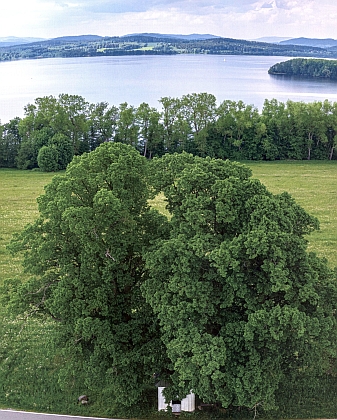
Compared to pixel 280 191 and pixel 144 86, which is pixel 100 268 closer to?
pixel 280 191

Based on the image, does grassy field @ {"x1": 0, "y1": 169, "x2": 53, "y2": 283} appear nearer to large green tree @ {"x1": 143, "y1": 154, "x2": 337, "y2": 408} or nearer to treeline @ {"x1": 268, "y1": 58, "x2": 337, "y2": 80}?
large green tree @ {"x1": 143, "y1": 154, "x2": 337, "y2": 408}

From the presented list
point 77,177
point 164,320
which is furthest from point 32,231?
point 164,320

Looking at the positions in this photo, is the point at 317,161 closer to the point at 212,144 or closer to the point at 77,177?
the point at 212,144

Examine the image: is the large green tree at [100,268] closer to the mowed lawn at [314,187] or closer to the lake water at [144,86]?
the mowed lawn at [314,187]

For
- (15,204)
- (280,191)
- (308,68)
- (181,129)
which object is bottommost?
(280,191)

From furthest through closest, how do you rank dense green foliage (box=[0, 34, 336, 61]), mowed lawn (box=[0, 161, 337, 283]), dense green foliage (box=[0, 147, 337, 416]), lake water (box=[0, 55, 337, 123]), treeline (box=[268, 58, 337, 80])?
dense green foliage (box=[0, 34, 336, 61]) → treeline (box=[268, 58, 337, 80]) → lake water (box=[0, 55, 337, 123]) → mowed lawn (box=[0, 161, 337, 283]) → dense green foliage (box=[0, 147, 337, 416])

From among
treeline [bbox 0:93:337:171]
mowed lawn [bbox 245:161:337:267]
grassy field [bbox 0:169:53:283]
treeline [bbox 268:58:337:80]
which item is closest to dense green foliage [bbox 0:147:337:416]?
grassy field [bbox 0:169:53:283]


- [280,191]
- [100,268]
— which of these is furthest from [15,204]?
[100,268]

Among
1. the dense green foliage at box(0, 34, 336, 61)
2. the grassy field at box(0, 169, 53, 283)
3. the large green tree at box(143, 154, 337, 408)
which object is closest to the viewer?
the large green tree at box(143, 154, 337, 408)
